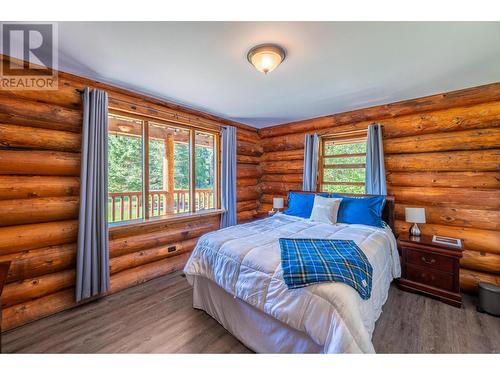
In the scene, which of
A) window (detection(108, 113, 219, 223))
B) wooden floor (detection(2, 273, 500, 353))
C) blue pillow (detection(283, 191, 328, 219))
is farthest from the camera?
blue pillow (detection(283, 191, 328, 219))

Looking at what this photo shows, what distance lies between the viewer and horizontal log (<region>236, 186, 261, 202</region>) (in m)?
4.29

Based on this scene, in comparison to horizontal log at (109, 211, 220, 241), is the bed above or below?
below

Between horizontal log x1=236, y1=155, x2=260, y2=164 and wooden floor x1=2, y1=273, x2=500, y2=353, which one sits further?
horizontal log x1=236, y1=155, x2=260, y2=164

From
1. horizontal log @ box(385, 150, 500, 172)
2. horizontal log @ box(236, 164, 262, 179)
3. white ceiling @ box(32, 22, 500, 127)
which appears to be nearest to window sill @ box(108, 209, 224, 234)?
horizontal log @ box(236, 164, 262, 179)

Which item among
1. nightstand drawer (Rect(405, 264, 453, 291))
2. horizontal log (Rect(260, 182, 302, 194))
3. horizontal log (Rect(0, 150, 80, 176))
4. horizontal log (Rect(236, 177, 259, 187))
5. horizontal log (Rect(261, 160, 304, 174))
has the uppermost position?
horizontal log (Rect(261, 160, 304, 174))

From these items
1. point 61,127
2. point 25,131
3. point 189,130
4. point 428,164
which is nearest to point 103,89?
point 61,127

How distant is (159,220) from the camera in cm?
290

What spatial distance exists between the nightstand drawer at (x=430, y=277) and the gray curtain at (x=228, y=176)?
267 centimetres

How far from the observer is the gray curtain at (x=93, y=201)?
2.18 metres

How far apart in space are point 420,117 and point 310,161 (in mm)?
1606

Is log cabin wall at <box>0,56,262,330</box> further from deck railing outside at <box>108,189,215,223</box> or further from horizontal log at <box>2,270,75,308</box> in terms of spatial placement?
deck railing outside at <box>108,189,215,223</box>

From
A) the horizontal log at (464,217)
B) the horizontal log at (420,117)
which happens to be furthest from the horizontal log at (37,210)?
the horizontal log at (464,217)

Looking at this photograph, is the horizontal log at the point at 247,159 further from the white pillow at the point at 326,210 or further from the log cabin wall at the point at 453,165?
the log cabin wall at the point at 453,165

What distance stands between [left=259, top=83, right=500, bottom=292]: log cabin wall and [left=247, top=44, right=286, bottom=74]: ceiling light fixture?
2.13 meters
